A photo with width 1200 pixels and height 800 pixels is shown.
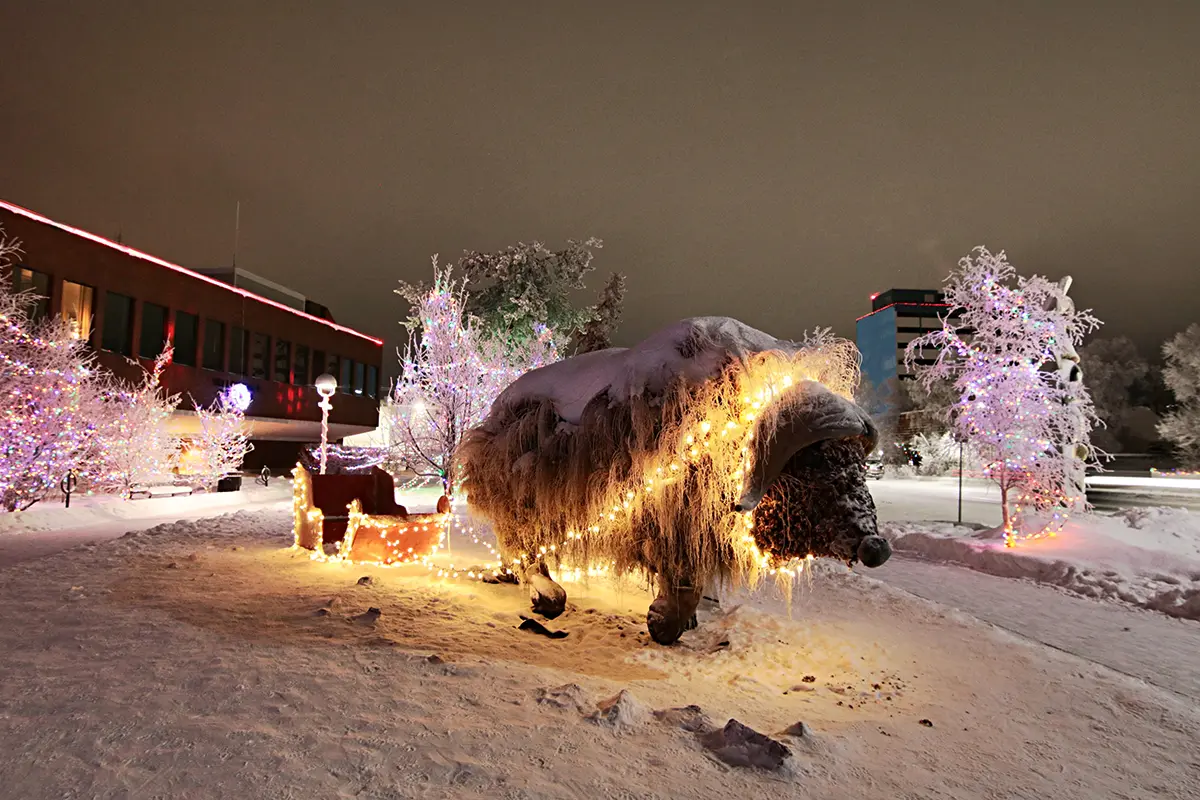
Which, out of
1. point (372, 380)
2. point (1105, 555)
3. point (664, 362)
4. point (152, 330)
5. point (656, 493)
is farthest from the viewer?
point (372, 380)

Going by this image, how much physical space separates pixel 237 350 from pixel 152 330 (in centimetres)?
419

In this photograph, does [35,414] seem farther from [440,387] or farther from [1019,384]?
[1019,384]

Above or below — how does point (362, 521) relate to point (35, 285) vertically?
below

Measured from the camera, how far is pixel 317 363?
31.3 m

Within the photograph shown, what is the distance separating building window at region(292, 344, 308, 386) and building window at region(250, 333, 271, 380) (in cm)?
185

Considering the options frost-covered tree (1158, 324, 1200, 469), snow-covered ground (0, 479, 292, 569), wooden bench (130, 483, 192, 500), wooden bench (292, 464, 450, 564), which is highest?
frost-covered tree (1158, 324, 1200, 469)

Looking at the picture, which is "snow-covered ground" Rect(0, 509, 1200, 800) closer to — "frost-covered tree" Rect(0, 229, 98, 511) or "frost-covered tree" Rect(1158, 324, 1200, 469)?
"frost-covered tree" Rect(0, 229, 98, 511)

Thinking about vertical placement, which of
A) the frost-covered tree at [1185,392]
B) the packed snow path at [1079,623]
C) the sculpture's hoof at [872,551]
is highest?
the frost-covered tree at [1185,392]

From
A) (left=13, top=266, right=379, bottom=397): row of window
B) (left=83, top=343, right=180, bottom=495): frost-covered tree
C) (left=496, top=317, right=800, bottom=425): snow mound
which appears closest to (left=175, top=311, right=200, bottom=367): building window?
(left=13, top=266, right=379, bottom=397): row of window

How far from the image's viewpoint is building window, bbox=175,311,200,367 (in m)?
23.3

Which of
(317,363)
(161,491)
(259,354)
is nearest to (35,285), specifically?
(161,491)

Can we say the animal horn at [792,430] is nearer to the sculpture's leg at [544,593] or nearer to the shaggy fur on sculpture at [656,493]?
the shaggy fur on sculpture at [656,493]

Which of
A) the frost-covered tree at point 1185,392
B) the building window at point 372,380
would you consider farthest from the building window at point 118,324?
the frost-covered tree at point 1185,392

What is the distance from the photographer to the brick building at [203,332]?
1902cm
